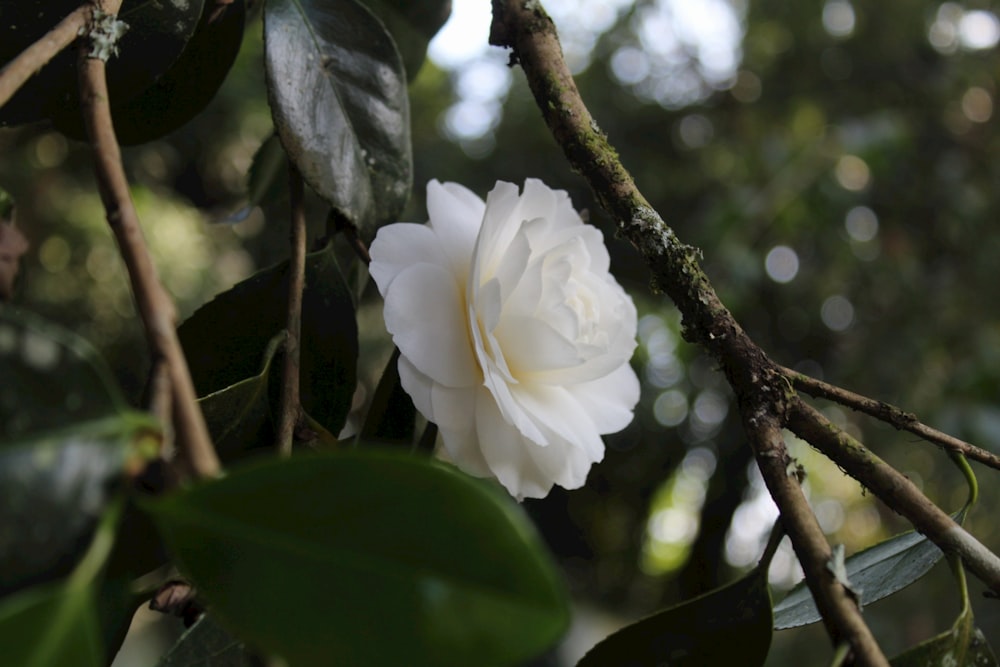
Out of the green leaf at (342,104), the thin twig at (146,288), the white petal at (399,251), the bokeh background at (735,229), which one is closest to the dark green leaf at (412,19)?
the green leaf at (342,104)

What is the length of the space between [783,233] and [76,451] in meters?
2.39

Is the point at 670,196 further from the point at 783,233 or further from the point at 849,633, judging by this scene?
the point at 849,633

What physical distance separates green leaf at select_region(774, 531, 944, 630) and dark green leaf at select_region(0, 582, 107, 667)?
0.80ft

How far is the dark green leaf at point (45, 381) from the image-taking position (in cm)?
17

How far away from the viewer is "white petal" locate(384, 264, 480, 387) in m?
0.33

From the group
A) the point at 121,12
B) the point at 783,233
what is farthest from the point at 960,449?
the point at 783,233

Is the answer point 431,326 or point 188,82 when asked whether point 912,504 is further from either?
point 188,82

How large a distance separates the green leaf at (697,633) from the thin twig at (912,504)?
0.05 m

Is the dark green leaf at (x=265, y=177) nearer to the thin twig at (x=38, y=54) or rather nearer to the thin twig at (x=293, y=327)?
the thin twig at (x=293, y=327)

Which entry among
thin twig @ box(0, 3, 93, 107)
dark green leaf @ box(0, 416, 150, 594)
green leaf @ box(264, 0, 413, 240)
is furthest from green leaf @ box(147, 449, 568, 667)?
green leaf @ box(264, 0, 413, 240)

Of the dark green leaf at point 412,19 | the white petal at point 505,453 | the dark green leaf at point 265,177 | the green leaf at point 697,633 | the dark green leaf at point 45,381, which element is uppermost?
the dark green leaf at point 412,19

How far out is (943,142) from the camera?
2.50 m

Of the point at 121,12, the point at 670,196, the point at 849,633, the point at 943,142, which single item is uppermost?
the point at 670,196

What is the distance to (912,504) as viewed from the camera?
0.85 feet
